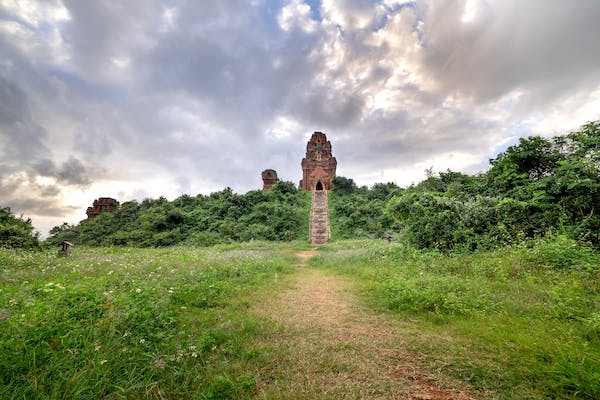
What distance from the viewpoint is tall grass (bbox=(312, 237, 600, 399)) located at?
2623mm

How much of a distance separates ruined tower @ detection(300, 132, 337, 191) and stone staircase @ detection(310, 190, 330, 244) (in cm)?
695

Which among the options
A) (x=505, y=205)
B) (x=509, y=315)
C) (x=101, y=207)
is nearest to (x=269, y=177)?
(x=101, y=207)

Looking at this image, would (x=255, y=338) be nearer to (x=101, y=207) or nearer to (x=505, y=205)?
(x=505, y=205)

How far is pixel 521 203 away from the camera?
9.52 m

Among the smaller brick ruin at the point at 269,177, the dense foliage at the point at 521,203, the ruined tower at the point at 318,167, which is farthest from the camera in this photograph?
the smaller brick ruin at the point at 269,177

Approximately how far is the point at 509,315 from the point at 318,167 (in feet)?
133

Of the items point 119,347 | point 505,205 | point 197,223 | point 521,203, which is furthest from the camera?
point 197,223

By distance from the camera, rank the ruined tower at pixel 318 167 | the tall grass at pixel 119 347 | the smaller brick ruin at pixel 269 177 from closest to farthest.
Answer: the tall grass at pixel 119 347
the ruined tower at pixel 318 167
the smaller brick ruin at pixel 269 177

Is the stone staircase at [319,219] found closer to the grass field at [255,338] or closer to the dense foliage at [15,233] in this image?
the grass field at [255,338]

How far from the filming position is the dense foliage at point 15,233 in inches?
486

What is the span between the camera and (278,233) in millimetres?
22750

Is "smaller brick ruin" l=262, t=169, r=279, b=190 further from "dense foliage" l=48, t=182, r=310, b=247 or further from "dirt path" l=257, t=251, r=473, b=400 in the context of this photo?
"dirt path" l=257, t=251, r=473, b=400

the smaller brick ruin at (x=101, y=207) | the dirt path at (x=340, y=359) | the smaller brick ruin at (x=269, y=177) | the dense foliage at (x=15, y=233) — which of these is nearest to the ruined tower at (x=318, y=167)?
the smaller brick ruin at (x=269, y=177)

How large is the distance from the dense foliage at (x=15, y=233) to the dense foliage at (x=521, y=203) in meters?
18.6
